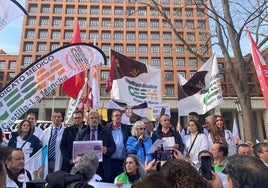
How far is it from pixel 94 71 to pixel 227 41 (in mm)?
5142

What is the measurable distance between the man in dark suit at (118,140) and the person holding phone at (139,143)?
0.83 feet

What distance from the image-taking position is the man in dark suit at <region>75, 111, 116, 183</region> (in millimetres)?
5047

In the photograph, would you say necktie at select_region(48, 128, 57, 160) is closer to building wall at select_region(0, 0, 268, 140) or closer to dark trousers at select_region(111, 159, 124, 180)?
dark trousers at select_region(111, 159, 124, 180)

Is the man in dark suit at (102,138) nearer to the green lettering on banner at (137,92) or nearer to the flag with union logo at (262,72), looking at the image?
the green lettering on banner at (137,92)

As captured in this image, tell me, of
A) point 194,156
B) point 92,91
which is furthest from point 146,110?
point 194,156

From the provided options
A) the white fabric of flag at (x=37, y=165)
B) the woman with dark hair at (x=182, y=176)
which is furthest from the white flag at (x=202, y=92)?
the woman with dark hair at (x=182, y=176)

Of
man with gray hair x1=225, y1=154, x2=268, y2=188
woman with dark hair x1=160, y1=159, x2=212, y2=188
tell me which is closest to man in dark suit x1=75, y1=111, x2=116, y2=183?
man with gray hair x1=225, y1=154, x2=268, y2=188

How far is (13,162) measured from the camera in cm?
354

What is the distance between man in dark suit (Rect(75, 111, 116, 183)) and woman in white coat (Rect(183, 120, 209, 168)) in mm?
1417

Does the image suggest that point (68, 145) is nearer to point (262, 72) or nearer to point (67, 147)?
point (67, 147)

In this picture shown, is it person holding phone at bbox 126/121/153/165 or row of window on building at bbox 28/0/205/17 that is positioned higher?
row of window on building at bbox 28/0/205/17

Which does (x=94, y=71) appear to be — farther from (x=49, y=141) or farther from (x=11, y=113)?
(x=11, y=113)

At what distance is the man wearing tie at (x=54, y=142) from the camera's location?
525 cm

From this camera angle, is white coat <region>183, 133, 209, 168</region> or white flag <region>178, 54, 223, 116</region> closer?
white coat <region>183, 133, 209, 168</region>
